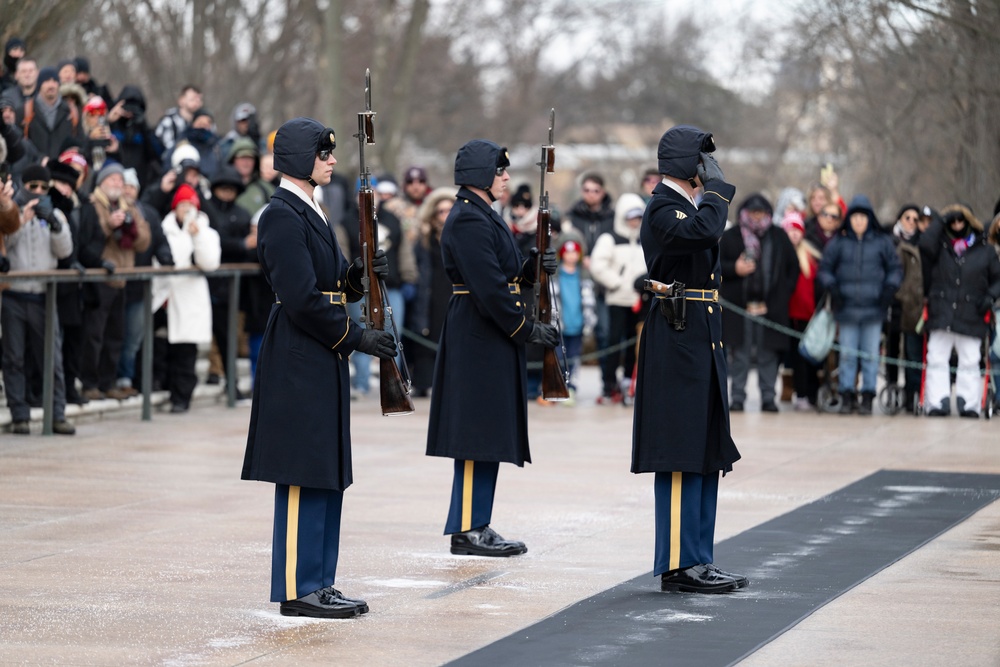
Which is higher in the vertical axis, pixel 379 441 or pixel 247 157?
pixel 247 157

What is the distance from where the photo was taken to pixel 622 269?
17703 mm

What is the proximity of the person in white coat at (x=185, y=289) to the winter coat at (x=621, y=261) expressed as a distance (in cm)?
369

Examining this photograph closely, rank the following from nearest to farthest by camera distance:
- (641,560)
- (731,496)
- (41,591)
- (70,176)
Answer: (41,591) → (641,560) → (731,496) → (70,176)

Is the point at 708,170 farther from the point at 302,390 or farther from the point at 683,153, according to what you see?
the point at 302,390

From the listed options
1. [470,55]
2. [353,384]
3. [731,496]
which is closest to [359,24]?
[470,55]

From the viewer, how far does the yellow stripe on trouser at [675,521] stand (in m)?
8.48

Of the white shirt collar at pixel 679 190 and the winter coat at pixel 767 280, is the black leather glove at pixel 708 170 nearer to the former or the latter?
the white shirt collar at pixel 679 190

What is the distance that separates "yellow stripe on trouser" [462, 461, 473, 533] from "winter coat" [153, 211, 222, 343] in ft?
22.0

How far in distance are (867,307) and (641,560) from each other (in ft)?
26.4

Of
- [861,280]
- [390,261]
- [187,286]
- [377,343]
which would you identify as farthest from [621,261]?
[377,343]

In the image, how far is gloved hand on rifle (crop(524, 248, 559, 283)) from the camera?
9711 millimetres

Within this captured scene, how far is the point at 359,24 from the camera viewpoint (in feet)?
133

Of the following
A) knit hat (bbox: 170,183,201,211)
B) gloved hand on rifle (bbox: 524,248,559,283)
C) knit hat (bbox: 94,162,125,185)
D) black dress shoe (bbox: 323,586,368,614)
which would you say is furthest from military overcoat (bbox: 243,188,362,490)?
knit hat (bbox: 170,183,201,211)

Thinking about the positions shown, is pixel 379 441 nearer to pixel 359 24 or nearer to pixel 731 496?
pixel 731 496
